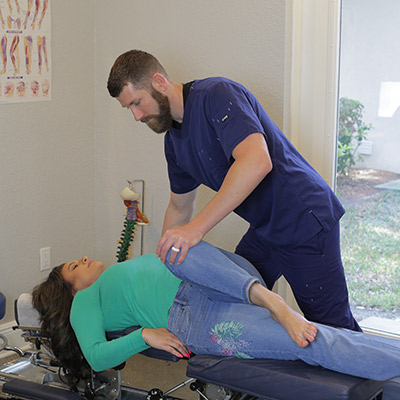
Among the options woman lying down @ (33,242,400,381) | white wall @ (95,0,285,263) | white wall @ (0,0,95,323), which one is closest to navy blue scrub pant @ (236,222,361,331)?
woman lying down @ (33,242,400,381)

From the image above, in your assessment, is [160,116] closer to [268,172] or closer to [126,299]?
[268,172]

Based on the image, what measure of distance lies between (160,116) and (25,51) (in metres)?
1.10

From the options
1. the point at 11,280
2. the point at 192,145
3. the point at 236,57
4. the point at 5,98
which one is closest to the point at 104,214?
the point at 11,280

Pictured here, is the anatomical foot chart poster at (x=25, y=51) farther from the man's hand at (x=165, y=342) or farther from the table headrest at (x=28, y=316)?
the man's hand at (x=165, y=342)

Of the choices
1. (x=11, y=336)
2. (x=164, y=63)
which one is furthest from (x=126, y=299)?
(x=164, y=63)

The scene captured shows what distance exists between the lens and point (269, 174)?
1984 mm

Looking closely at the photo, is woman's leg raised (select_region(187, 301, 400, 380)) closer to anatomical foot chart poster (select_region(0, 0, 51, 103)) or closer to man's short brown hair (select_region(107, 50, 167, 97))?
man's short brown hair (select_region(107, 50, 167, 97))

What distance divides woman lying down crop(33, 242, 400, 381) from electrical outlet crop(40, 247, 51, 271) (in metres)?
0.81

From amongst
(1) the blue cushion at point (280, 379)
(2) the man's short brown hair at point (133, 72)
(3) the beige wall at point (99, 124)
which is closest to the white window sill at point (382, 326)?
(3) the beige wall at point (99, 124)

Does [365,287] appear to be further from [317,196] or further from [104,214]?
[104,214]

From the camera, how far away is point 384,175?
251 cm

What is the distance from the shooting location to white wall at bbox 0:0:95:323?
112 inches

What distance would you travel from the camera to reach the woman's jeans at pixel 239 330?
1.66 metres

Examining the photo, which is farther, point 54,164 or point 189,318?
point 54,164
